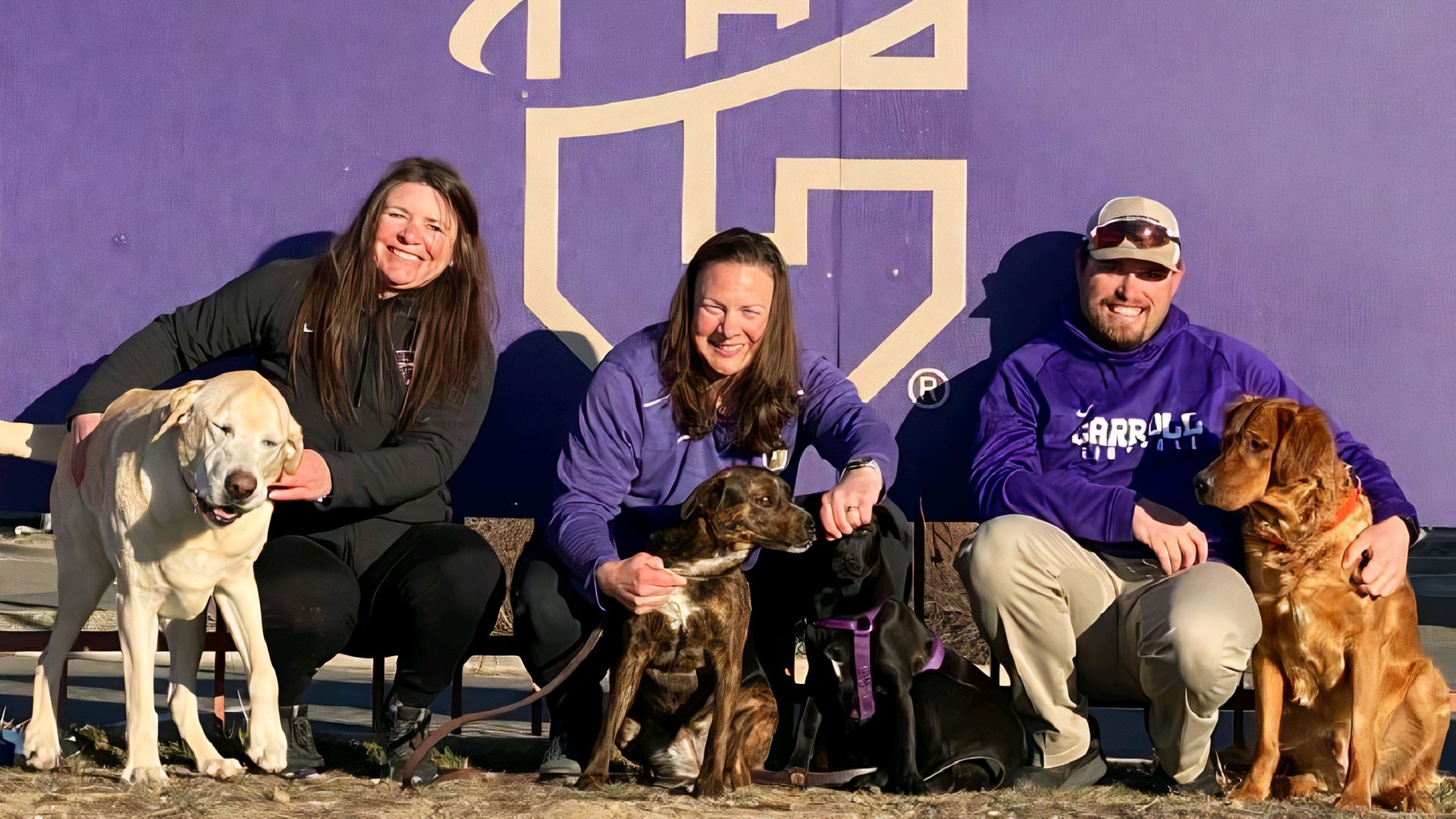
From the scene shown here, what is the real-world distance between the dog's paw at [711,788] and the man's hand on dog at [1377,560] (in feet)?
5.38

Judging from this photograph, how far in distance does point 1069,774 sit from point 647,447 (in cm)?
142

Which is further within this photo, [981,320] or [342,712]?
[342,712]

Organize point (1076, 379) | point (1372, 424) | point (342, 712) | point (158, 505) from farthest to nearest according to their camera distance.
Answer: point (342, 712) → point (1372, 424) → point (1076, 379) → point (158, 505)

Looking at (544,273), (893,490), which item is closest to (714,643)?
(893,490)

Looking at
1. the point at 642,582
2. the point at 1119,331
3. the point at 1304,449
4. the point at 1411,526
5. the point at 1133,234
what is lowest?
the point at 642,582

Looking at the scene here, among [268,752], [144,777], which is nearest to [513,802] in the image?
[268,752]

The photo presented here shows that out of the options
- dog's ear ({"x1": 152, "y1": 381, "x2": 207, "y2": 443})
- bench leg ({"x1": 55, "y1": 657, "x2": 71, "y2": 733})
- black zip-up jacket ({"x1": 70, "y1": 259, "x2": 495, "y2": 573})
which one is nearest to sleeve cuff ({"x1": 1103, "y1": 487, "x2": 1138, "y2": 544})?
black zip-up jacket ({"x1": 70, "y1": 259, "x2": 495, "y2": 573})

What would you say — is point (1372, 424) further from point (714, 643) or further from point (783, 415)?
point (714, 643)

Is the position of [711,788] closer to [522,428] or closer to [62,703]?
[522,428]

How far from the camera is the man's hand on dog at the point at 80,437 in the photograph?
10.3ft

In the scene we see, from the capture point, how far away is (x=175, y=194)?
414 cm

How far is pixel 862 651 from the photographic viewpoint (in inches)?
120

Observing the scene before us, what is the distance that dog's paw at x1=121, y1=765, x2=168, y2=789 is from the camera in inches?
114

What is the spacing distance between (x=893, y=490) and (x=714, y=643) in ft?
4.30
